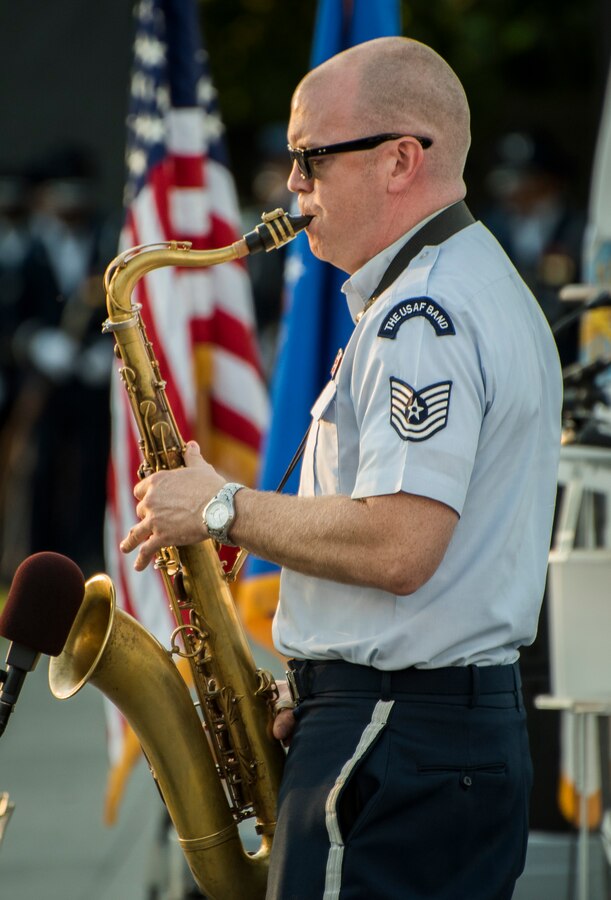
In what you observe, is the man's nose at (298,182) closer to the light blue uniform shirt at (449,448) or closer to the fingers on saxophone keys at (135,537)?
the light blue uniform shirt at (449,448)

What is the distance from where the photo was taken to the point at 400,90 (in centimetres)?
259

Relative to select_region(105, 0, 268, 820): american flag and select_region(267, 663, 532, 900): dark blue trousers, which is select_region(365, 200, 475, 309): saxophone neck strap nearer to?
A: select_region(267, 663, 532, 900): dark blue trousers

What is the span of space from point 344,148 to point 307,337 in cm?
232

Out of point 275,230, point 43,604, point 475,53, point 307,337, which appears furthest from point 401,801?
point 475,53

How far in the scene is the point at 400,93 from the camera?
8.48ft

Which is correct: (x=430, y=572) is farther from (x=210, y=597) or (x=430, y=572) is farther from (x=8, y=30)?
(x=8, y=30)

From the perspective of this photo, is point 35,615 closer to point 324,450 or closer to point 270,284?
point 324,450

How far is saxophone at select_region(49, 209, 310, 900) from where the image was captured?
116 inches

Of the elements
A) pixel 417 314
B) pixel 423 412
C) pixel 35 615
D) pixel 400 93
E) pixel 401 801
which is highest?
pixel 400 93

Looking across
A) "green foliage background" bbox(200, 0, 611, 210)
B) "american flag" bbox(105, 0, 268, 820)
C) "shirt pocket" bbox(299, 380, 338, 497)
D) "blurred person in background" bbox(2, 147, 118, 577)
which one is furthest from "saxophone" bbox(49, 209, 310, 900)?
"green foliage background" bbox(200, 0, 611, 210)

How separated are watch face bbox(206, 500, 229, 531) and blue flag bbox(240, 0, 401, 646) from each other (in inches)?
86.3

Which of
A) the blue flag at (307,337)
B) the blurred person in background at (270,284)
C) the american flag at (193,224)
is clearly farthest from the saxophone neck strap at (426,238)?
the blurred person in background at (270,284)

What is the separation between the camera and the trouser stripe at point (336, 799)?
96.1 inches

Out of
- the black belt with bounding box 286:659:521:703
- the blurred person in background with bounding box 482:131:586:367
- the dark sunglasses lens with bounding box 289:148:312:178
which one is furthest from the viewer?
the blurred person in background with bounding box 482:131:586:367
